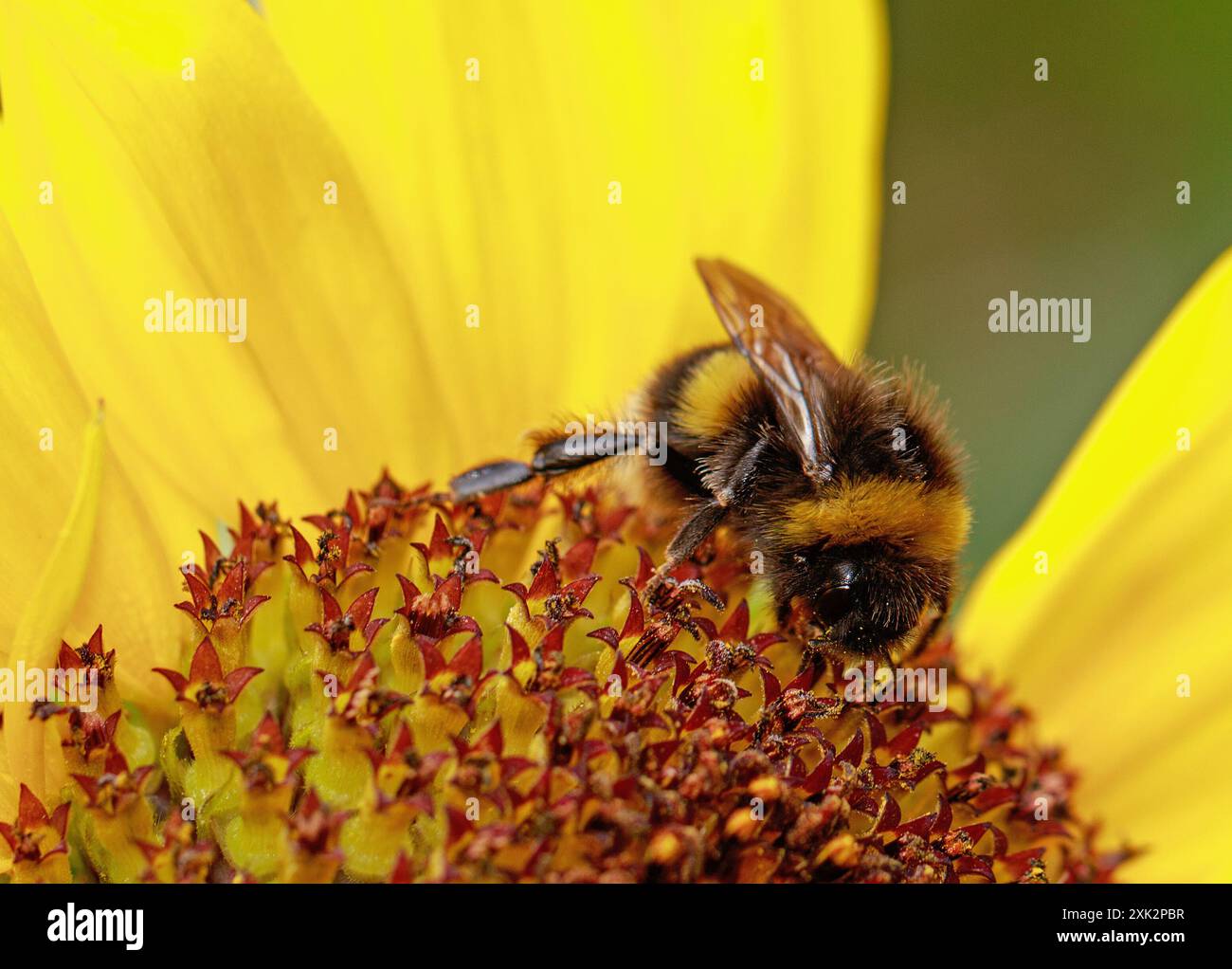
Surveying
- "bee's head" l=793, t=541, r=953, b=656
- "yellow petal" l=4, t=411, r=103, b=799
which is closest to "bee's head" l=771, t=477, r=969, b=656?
"bee's head" l=793, t=541, r=953, b=656

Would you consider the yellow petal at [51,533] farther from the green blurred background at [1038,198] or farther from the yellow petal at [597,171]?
the green blurred background at [1038,198]

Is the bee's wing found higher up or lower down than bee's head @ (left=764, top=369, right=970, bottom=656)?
higher up

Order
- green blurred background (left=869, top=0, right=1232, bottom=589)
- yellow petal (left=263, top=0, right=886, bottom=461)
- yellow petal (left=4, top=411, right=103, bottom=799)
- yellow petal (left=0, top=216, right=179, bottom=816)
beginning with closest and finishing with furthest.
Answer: yellow petal (left=4, top=411, right=103, bottom=799)
yellow petal (left=0, top=216, right=179, bottom=816)
yellow petal (left=263, top=0, right=886, bottom=461)
green blurred background (left=869, top=0, right=1232, bottom=589)

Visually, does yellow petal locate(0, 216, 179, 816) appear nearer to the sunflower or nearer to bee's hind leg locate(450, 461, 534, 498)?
the sunflower

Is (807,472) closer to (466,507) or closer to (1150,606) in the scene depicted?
(466,507)

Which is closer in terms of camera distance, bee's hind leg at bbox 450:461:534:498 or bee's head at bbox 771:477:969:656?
bee's head at bbox 771:477:969:656

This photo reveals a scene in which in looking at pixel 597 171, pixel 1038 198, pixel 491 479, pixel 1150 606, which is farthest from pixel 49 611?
pixel 1038 198

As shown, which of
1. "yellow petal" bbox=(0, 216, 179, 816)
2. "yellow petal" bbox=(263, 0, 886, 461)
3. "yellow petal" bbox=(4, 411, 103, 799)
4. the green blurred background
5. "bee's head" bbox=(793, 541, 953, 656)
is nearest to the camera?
"yellow petal" bbox=(4, 411, 103, 799)
